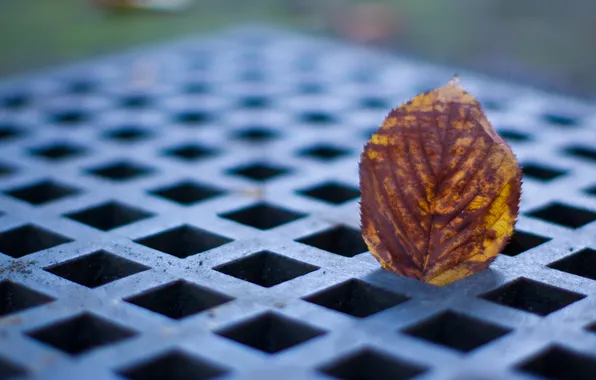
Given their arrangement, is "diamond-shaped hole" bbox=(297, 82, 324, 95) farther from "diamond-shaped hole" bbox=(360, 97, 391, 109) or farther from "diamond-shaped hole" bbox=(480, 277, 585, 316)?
"diamond-shaped hole" bbox=(480, 277, 585, 316)

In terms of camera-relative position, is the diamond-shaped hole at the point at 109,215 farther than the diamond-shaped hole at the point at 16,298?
Yes

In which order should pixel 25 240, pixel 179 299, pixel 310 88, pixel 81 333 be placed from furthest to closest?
1. pixel 310 88
2. pixel 25 240
3. pixel 179 299
4. pixel 81 333

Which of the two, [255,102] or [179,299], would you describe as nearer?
[179,299]

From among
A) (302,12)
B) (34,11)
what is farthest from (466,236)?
(34,11)

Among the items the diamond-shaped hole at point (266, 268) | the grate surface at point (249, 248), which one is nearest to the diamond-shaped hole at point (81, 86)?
the grate surface at point (249, 248)

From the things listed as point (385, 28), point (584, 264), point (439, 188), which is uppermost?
point (439, 188)

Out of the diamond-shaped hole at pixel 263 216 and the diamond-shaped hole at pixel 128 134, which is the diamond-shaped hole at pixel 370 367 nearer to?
the diamond-shaped hole at pixel 263 216

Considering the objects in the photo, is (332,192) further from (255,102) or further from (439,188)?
(255,102)

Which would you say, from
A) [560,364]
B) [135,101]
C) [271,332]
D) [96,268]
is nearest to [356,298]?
[271,332]
